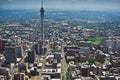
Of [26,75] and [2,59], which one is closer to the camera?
[26,75]

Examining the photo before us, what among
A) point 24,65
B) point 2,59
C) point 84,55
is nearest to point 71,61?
point 84,55

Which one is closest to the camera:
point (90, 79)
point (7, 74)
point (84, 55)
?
point (90, 79)

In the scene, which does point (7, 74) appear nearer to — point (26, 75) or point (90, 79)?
point (26, 75)

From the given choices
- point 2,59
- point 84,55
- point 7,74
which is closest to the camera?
point 7,74

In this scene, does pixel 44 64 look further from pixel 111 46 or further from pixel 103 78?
pixel 111 46

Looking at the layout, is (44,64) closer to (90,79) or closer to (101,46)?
(90,79)

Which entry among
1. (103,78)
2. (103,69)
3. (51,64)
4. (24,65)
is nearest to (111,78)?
(103,78)

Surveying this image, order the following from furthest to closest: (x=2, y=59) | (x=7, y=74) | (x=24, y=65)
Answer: (x=2, y=59), (x=24, y=65), (x=7, y=74)

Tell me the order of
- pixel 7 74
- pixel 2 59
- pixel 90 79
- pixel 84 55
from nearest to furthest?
pixel 90 79 < pixel 7 74 < pixel 2 59 < pixel 84 55
